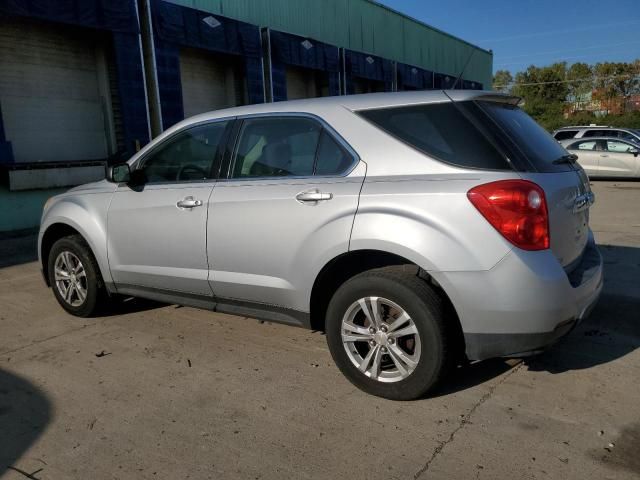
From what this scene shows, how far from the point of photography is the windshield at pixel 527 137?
3.01 meters

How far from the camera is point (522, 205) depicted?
275cm

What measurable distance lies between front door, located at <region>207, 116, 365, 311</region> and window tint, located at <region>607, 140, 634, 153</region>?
48.7 ft

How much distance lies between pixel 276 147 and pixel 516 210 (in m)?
1.68

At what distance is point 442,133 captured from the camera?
306 centimetres

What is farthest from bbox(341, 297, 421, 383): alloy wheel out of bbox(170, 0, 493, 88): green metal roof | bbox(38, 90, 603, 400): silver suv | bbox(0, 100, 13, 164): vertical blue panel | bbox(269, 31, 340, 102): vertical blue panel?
bbox(269, 31, 340, 102): vertical blue panel

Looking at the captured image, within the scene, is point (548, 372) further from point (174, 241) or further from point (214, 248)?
point (174, 241)

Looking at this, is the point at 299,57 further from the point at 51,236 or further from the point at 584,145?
the point at 51,236

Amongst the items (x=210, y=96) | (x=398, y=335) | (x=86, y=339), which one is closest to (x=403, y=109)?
(x=398, y=335)

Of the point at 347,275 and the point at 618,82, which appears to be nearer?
the point at 347,275

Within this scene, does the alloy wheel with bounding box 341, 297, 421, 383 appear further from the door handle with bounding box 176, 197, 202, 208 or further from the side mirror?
the side mirror

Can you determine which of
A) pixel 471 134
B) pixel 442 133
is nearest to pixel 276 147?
pixel 442 133

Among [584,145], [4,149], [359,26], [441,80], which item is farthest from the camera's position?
[441,80]

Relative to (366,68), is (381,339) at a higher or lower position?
lower

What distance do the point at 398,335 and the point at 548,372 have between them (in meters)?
1.17
